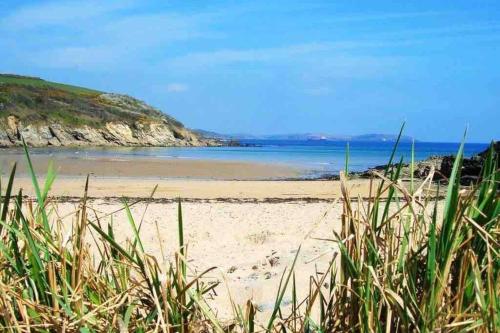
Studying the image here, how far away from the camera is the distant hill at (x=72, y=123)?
69312 millimetres

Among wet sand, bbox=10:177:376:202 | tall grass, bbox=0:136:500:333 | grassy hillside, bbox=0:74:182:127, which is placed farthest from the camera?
grassy hillside, bbox=0:74:182:127

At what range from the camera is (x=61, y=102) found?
83562mm

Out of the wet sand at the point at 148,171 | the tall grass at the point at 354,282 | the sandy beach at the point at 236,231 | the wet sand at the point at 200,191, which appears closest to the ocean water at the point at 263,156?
the wet sand at the point at 148,171

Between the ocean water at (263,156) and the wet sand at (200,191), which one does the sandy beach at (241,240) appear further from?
the ocean water at (263,156)

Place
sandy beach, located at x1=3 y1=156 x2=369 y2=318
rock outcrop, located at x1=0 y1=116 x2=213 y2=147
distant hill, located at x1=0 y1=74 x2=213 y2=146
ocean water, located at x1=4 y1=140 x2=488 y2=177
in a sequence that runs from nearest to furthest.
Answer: sandy beach, located at x1=3 y1=156 x2=369 y2=318, ocean water, located at x1=4 y1=140 x2=488 y2=177, rock outcrop, located at x1=0 y1=116 x2=213 y2=147, distant hill, located at x1=0 y1=74 x2=213 y2=146

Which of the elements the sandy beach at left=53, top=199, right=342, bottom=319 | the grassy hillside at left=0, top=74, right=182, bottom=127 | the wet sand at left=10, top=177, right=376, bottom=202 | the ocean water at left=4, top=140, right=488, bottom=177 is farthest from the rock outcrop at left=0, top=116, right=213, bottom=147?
the sandy beach at left=53, top=199, right=342, bottom=319

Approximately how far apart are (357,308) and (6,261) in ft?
4.57

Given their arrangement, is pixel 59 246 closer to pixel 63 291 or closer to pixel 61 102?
pixel 63 291

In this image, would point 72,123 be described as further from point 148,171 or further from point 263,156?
point 148,171

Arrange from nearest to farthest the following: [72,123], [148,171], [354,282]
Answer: [354,282]
[148,171]
[72,123]

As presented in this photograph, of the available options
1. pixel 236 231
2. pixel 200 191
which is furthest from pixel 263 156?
pixel 236 231

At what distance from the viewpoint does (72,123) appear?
7550cm

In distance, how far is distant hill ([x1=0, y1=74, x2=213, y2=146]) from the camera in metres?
69.3

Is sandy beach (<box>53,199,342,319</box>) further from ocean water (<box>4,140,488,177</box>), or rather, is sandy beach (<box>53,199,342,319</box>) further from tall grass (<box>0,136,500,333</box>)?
ocean water (<box>4,140,488,177</box>)
